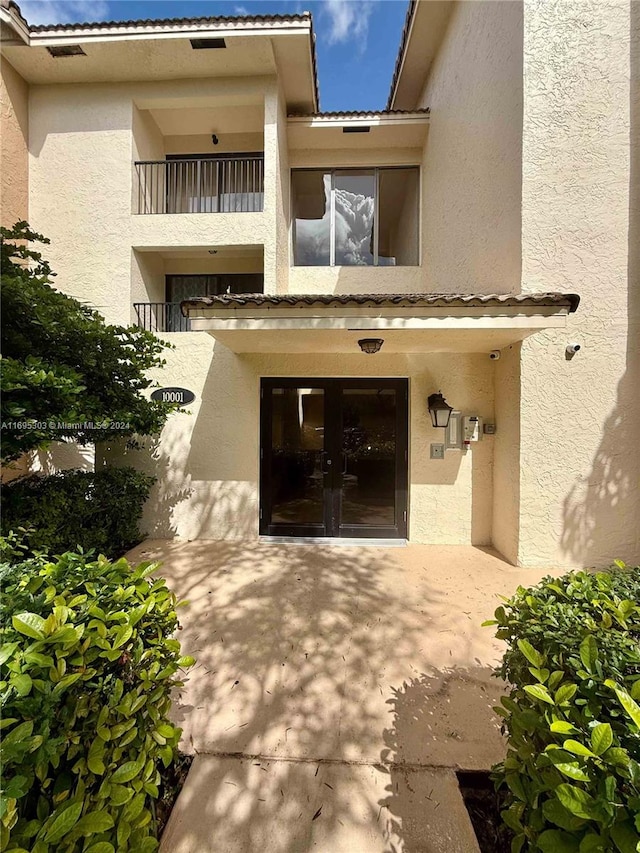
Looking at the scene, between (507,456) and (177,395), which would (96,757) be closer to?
(177,395)

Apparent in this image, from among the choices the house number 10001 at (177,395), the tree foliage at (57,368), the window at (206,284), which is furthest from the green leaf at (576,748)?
the window at (206,284)

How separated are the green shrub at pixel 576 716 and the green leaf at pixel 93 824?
1716 millimetres

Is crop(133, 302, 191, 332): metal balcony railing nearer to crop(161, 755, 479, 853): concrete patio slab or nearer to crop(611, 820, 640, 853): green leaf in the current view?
crop(161, 755, 479, 853): concrete patio slab

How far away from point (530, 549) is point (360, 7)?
1282 centimetres

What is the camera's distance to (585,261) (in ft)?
19.6

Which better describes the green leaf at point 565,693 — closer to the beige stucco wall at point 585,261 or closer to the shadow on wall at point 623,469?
the beige stucco wall at point 585,261

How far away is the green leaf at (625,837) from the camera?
3.86ft

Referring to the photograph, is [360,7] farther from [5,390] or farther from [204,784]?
[204,784]

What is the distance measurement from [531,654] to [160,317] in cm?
973

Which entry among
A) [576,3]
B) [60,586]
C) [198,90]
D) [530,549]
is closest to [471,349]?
[530,549]

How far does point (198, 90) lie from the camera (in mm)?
8211

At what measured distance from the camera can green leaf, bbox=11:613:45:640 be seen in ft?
5.28

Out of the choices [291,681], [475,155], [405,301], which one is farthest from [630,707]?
[475,155]

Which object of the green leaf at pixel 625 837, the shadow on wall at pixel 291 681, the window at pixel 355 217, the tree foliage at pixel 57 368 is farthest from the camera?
the window at pixel 355 217
